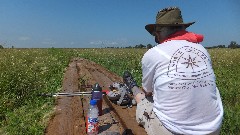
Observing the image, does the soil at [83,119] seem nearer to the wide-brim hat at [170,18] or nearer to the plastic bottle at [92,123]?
the plastic bottle at [92,123]

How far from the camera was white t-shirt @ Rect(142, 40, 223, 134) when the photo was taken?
397 centimetres

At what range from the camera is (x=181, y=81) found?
156 inches

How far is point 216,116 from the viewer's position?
4.19 metres

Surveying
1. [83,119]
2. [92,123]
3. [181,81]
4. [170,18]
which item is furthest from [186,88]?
[83,119]

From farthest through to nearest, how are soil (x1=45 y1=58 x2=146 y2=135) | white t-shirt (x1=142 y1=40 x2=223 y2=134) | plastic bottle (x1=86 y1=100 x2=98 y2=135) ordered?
soil (x1=45 y1=58 x2=146 y2=135) → plastic bottle (x1=86 y1=100 x2=98 y2=135) → white t-shirt (x1=142 y1=40 x2=223 y2=134)

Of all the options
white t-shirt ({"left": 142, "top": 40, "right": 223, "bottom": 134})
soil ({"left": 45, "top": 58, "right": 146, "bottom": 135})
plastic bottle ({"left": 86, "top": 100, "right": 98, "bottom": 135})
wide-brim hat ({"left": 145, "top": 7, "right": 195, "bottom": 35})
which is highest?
wide-brim hat ({"left": 145, "top": 7, "right": 195, "bottom": 35})

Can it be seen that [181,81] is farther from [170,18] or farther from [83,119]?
[83,119]

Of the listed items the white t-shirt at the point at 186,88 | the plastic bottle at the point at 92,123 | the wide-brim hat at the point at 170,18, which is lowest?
the plastic bottle at the point at 92,123

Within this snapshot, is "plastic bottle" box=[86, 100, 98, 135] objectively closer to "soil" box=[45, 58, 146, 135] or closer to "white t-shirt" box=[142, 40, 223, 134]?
"soil" box=[45, 58, 146, 135]

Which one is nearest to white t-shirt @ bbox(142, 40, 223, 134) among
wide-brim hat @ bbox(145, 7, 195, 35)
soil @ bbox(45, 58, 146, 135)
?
wide-brim hat @ bbox(145, 7, 195, 35)

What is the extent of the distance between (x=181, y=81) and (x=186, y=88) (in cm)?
10

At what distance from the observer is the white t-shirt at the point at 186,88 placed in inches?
156

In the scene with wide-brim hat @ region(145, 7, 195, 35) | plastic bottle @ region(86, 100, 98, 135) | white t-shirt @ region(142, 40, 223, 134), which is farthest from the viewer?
plastic bottle @ region(86, 100, 98, 135)

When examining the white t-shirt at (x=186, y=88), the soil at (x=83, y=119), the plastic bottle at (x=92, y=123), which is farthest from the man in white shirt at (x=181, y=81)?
the soil at (x=83, y=119)
